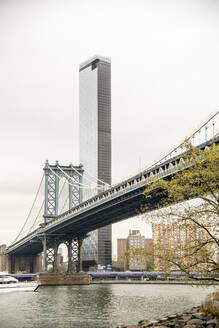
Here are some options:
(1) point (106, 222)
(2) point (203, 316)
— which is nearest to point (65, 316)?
(2) point (203, 316)

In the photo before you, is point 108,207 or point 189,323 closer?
point 189,323

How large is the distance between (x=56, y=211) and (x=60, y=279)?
20481mm

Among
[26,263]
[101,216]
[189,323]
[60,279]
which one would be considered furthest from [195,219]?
[26,263]

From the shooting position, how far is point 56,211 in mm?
129750

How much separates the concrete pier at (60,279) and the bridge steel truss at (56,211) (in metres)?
2.82

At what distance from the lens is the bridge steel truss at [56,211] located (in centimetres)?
12175

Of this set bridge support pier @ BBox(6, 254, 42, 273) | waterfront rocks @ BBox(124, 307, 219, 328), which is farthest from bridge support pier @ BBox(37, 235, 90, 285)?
waterfront rocks @ BBox(124, 307, 219, 328)

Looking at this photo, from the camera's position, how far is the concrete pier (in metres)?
113

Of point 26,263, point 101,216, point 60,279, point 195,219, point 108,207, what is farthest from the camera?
point 26,263

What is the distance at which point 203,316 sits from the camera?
29.0 meters

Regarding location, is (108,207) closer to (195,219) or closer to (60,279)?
(60,279)

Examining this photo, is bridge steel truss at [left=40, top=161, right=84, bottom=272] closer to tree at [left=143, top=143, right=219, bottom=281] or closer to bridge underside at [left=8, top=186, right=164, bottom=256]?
bridge underside at [left=8, top=186, right=164, bottom=256]

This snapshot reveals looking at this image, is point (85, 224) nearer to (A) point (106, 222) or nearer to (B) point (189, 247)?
(A) point (106, 222)

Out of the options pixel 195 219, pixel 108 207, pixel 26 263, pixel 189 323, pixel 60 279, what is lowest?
pixel 26 263
